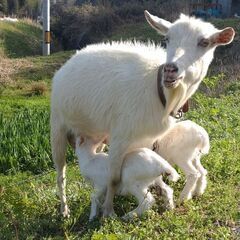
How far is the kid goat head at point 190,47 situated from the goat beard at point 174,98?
0.04 feet

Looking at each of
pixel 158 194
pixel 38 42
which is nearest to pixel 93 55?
pixel 158 194

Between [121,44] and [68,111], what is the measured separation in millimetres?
891

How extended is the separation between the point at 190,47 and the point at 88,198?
1946mm

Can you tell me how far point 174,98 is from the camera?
469 centimetres

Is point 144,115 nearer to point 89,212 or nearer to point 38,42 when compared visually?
point 89,212

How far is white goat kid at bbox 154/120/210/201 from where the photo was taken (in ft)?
17.4

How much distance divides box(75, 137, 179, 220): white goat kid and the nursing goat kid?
0.32 feet

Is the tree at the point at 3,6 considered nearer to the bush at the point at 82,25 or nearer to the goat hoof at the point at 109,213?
the bush at the point at 82,25

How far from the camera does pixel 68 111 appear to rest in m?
5.40

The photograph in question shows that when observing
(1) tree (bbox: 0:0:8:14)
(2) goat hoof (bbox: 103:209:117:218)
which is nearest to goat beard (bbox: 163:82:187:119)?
(2) goat hoof (bbox: 103:209:117:218)

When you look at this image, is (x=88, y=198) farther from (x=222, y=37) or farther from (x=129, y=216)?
(x=222, y=37)

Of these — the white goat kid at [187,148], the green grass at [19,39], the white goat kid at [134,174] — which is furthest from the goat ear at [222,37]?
the green grass at [19,39]

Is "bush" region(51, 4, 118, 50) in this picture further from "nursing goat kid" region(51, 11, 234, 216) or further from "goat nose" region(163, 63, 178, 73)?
"goat nose" region(163, 63, 178, 73)

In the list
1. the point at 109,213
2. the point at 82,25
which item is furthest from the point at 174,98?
the point at 82,25
